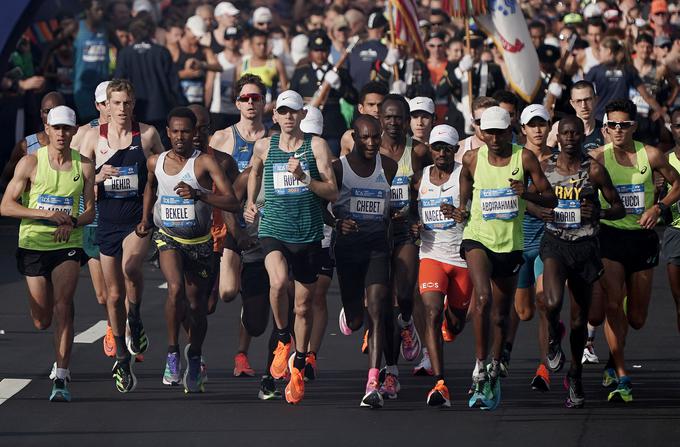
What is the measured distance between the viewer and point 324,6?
31766 mm

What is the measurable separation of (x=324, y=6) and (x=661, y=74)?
31.0 feet

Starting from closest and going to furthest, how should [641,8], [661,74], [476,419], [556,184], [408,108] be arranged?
[476,419] < [556,184] < [408,108] < [661,74] < [641,8]

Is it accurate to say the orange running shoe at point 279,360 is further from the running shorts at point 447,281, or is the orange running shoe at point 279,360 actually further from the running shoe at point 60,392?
the running shoe at point 60,392

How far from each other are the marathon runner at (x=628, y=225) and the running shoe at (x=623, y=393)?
0.82ft

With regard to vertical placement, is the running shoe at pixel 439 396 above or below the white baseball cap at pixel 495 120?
below

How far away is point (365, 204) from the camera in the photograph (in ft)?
40.0

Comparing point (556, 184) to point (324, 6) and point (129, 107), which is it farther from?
point (324, 6)

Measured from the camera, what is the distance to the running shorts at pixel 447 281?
12188 mm

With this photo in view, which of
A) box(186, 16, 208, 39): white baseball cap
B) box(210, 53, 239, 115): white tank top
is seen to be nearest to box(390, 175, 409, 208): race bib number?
box(210, 53, 239, 115): white tank top

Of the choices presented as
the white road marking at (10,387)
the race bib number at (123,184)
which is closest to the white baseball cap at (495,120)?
the race bib number at (123,184)

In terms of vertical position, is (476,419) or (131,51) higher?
(131,51)

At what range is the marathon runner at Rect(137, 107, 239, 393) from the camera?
12.1 m

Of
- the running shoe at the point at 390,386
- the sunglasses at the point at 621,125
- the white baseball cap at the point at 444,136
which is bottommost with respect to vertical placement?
the running shoe at the point at 390,386

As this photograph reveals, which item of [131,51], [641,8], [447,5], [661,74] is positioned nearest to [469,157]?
[447,5]
